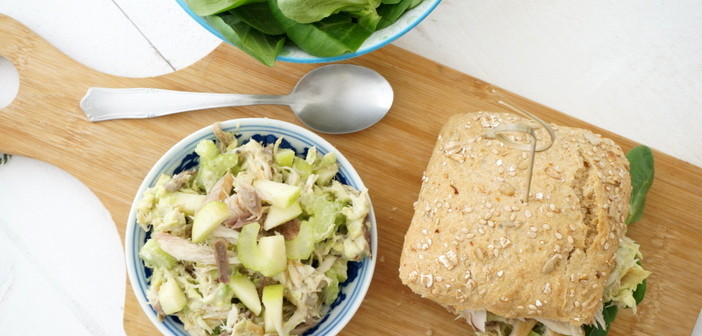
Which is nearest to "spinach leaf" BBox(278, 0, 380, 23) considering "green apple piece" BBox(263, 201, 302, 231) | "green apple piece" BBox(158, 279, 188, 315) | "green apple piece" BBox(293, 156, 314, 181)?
"green apple piece" BBox(293, 156, 314, 181)

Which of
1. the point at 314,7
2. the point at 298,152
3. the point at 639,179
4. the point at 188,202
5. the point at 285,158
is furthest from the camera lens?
the point at 639,179

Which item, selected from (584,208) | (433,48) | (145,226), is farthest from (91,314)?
(584,208)

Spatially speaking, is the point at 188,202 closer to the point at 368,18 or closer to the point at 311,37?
the point at 311,37

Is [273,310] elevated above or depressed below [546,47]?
below

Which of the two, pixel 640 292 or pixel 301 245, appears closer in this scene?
pixel 301 245

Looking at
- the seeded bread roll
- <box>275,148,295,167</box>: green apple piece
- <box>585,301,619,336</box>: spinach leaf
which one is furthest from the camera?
<box>585,301,619,336</box>: spinach leaf

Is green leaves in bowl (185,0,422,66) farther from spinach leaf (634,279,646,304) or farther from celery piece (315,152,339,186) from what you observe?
spinach leaf (634,279,646,304)

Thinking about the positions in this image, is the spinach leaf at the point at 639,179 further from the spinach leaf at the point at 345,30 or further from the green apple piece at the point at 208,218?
the green apple piece at the point at 208,218

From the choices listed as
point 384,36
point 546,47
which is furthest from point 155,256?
Result: point 546,47
